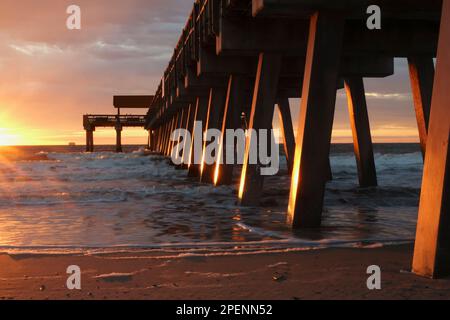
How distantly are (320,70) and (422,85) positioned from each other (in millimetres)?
7016

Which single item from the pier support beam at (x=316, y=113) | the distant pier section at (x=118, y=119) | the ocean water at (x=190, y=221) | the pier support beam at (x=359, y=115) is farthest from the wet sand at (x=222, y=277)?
the distant pier section at (x=118, y=119)

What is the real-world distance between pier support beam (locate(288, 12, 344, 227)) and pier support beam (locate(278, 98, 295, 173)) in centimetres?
1604

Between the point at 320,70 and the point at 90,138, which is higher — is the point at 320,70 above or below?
above

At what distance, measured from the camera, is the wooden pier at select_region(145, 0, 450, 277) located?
545 cm

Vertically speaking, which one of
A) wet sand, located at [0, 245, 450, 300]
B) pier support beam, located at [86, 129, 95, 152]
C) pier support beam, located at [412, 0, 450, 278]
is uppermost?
pier support beam, located at [412, 0, 450, 278]

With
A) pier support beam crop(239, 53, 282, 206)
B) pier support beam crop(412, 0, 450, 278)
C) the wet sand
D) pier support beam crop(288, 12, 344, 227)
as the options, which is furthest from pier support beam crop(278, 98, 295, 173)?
pier support beam crop(412, 0, 450, 278)

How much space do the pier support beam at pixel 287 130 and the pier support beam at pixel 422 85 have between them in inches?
409

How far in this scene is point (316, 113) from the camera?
8.83 m

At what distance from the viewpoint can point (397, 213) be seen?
11.7 m

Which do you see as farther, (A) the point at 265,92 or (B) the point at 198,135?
(B) the point at 198,135

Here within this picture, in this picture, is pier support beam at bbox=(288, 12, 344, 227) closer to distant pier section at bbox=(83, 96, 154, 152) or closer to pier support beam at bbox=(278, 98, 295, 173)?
pier support beam at bbox=(278, 98, 295, 173)

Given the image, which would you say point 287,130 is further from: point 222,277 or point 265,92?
point 222,277

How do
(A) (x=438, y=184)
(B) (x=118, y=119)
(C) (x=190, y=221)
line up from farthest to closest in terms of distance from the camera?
(B) (x=118, y=119), (C) (x=190, y=221), (A) (x=438, y=184)

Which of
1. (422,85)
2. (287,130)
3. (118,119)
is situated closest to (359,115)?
(422,85)
